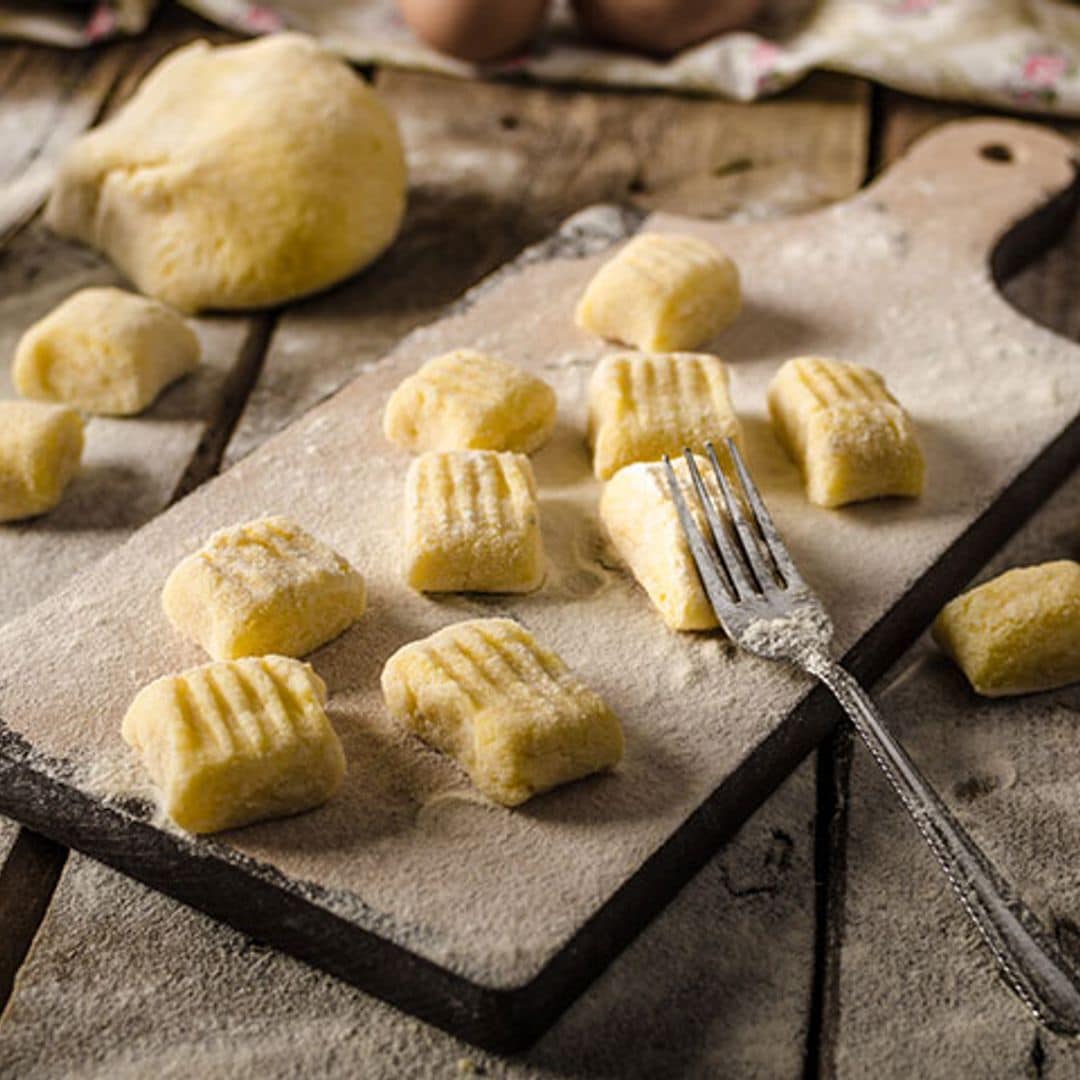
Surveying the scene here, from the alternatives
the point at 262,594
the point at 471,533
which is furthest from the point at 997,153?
the point at 262,594

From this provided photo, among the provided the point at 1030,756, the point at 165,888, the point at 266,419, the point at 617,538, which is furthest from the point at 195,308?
the point at 1030,756

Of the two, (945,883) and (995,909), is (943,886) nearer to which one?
(945,883)

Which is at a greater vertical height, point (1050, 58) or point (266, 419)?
point (1050, 58)

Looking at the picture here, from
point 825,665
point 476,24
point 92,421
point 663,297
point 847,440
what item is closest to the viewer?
point 825,665

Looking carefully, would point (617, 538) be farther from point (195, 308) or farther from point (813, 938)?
point (195, 308)

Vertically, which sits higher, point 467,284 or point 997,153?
point 997,153
